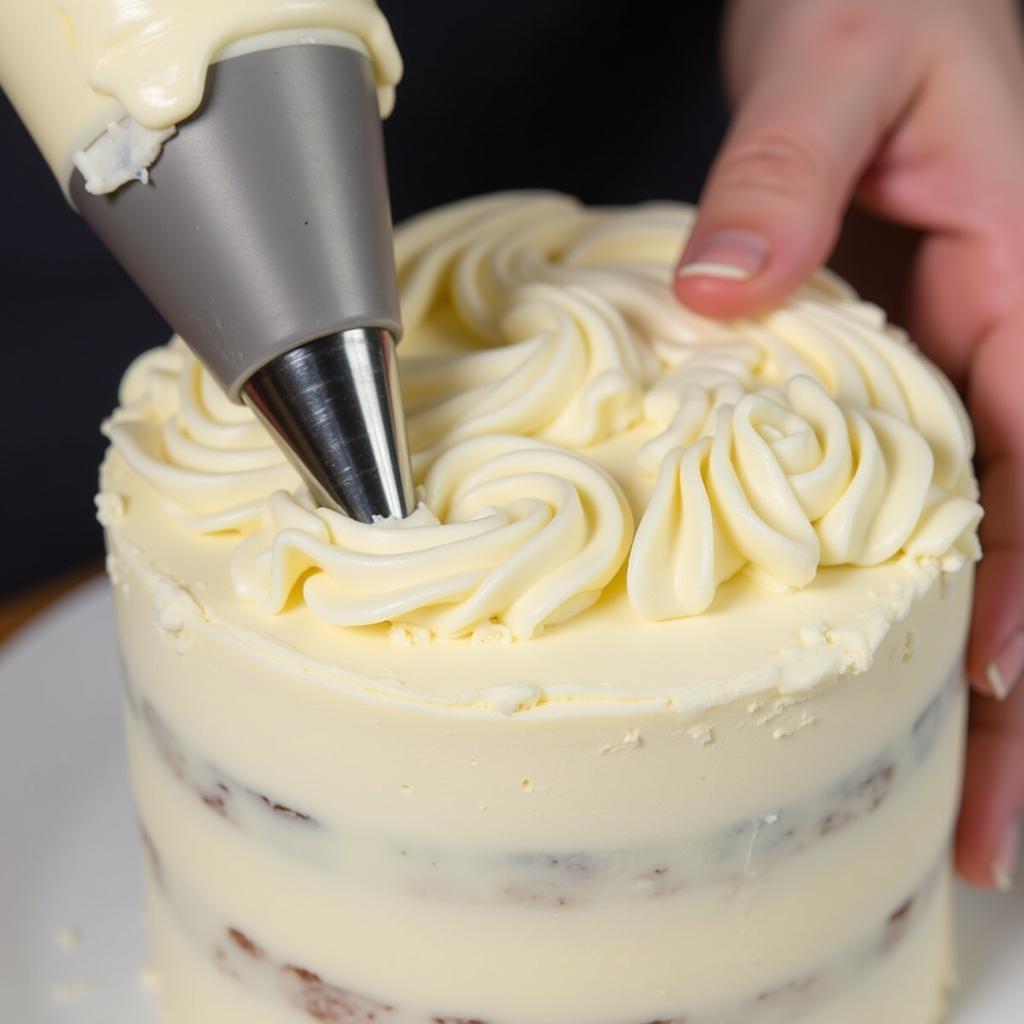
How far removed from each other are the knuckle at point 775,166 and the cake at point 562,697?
289 mm

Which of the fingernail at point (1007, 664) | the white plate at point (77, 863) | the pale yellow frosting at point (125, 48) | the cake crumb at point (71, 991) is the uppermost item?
the pale yellow frosting at point (125, 48)

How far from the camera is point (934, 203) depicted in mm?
1852

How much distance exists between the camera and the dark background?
224 cm

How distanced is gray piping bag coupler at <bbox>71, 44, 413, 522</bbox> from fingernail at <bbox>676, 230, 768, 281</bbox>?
17.1 inches

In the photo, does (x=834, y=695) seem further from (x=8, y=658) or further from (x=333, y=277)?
(x=8, y=658)

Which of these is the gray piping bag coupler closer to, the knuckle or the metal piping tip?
the metal piping tip

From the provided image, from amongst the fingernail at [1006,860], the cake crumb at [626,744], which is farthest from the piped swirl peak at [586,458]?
the fingernail at [1006,860]

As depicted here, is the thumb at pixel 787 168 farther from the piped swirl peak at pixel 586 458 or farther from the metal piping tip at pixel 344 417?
the metal piping tip at pixel 344 417

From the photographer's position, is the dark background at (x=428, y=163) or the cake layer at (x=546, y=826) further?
the dark background at (x=428, y=163)

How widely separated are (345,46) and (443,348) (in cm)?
48

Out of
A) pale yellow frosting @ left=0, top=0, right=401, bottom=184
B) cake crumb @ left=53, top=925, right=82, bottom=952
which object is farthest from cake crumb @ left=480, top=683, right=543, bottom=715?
cake crumb @ left=53, top=925, right=82, bottom=952

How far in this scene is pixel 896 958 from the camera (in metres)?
1.37

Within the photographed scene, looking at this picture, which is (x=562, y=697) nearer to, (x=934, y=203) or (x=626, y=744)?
(x=626, y=744)

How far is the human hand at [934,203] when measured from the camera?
61.5 inches
